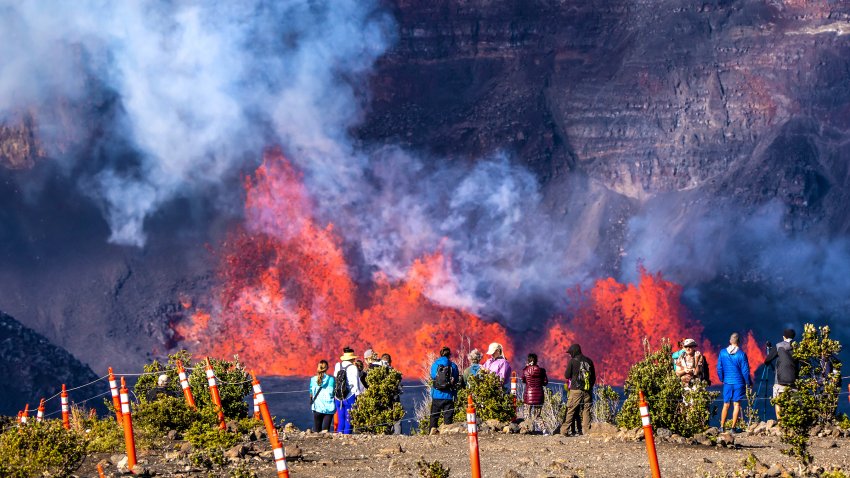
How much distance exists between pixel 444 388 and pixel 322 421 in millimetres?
2662

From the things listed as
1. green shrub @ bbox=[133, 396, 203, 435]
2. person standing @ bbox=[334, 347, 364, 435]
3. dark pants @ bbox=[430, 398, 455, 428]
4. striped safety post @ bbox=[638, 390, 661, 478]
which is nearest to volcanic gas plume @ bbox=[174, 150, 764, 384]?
person standing @ bbox=[334, 347, 364, 435]

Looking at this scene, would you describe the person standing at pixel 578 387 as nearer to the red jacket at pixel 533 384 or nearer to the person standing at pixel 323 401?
the red jacket at pixel 533 384

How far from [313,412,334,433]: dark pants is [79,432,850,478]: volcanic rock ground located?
1.15 m

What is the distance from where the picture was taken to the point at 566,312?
8506cm

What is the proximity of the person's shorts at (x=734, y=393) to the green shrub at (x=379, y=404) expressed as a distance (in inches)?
269

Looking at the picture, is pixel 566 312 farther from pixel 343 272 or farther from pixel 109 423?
pixel 109 423

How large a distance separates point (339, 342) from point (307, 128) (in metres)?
16.7

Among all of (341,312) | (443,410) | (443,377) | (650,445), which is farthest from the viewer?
(341,312)

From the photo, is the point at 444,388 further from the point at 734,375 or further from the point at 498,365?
the point at 734,375

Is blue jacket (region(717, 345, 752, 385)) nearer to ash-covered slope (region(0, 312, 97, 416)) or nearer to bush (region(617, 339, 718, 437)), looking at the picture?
bush (region(617, 339, 718, 437))

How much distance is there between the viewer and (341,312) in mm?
85688

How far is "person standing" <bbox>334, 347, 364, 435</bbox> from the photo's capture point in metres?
27.5

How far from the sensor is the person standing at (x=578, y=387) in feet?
83.5

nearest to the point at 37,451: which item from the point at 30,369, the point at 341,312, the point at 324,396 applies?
the point at 324,396
